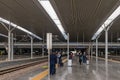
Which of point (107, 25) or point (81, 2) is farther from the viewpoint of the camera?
point (107, 25)

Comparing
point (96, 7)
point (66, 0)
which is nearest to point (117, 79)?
point (66, 0)

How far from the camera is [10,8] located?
85.5ft

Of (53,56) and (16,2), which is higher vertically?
(16,2)

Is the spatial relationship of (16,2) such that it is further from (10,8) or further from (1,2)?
(10,8)

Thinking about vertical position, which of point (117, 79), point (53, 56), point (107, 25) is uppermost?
point (107, 25)

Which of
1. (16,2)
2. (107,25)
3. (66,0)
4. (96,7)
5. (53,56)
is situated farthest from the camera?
(107,25)

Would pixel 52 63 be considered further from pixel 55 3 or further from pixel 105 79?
pixel 55 3

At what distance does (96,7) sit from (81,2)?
10.0 ft

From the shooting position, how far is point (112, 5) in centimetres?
2342

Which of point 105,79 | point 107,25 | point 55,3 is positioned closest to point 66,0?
point 55,3

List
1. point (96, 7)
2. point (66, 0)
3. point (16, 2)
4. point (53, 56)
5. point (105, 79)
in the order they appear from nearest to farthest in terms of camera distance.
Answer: point (105, 79) < point (53, 56) < point (66, 0) < point (16, 2) < point (96, 7)

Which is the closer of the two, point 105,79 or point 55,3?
point 105,79

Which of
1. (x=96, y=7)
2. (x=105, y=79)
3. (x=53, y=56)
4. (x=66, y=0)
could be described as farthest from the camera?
(x=96, y=7)

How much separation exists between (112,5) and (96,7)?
6.76 ft
